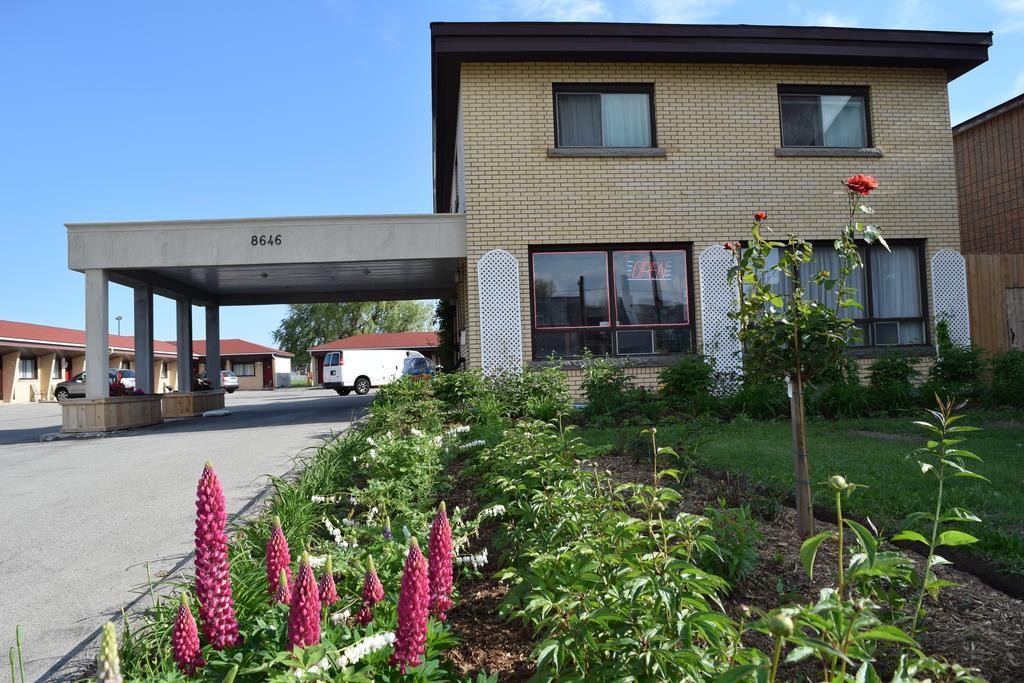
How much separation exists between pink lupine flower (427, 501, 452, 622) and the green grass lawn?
1.96 meters

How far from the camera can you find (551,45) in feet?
37.0

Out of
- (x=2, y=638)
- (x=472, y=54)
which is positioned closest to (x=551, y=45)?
(x=472, y=54)

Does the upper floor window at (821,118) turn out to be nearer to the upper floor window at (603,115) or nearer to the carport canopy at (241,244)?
the upper floor window at (603,115)

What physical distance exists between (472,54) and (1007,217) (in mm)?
12527

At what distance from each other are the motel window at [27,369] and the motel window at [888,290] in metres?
39.4

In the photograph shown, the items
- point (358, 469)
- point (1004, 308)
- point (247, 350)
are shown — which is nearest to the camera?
point (358, 469)

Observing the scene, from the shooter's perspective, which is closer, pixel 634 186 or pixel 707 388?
pixel 707 388

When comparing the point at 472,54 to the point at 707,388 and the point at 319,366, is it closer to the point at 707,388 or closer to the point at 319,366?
the point at 707,388

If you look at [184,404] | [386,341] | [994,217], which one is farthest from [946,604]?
[386,341]

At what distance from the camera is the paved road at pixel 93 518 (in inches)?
124

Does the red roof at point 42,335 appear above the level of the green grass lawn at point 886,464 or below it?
above

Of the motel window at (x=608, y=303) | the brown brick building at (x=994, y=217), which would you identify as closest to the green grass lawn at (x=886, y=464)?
the motel window at (x=608, y=303)

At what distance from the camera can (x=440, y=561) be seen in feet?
6.71

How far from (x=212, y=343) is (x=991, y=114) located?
2083 cm
